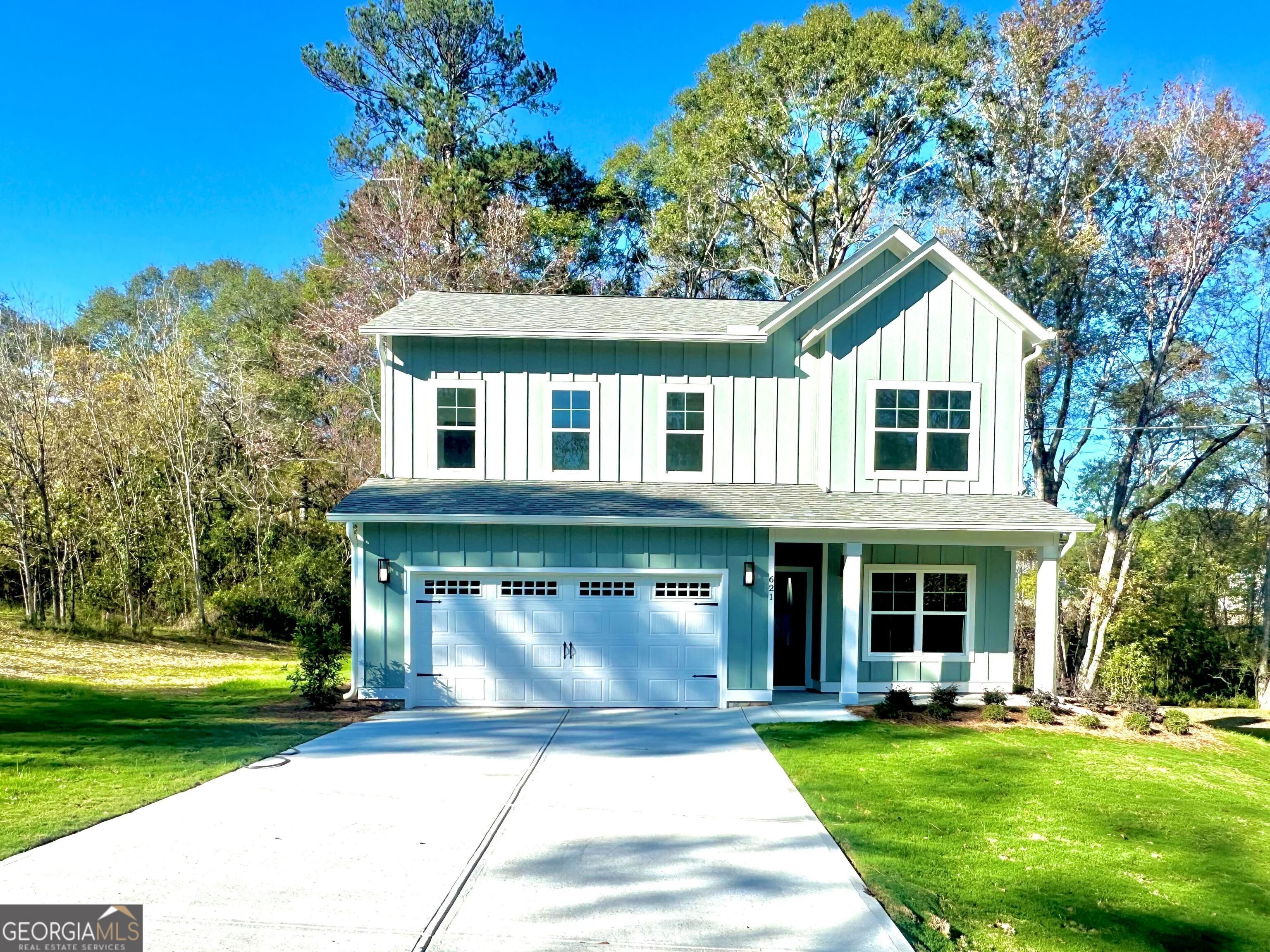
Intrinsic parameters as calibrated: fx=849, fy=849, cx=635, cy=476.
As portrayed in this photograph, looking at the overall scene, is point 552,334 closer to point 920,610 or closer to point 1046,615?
point 920,610

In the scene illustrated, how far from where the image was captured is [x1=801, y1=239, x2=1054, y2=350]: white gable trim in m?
13.7

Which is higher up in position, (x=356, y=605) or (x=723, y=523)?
(x=723, y=523)

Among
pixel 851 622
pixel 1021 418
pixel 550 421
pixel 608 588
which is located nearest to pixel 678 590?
pixel 608 588

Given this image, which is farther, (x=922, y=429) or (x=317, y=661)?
(x=922, y=429)

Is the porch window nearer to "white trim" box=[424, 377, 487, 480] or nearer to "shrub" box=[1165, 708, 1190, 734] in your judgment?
"white trim" box=[424, 377, 487, 480]

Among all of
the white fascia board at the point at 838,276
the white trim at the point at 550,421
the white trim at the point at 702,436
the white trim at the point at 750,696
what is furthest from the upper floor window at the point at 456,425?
the white trim at the point at 750,696

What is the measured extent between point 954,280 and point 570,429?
6.84 metres

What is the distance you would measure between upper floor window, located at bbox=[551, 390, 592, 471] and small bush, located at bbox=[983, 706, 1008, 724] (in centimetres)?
713

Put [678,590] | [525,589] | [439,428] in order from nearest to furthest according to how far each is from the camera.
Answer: [525,589], [678,590], [439,428]

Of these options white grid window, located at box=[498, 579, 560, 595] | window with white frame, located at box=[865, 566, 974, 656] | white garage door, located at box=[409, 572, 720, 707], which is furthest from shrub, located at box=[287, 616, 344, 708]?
window with white frame, located at box=[865, 566, 974, 656]

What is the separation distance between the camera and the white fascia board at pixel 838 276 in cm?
1407

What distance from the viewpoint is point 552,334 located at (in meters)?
14.0

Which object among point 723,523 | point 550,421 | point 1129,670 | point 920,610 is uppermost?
point 550,421

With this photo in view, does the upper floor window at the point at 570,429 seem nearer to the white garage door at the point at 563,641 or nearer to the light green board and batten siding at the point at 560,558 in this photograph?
the light green board and batten siding at the point at 560,558
